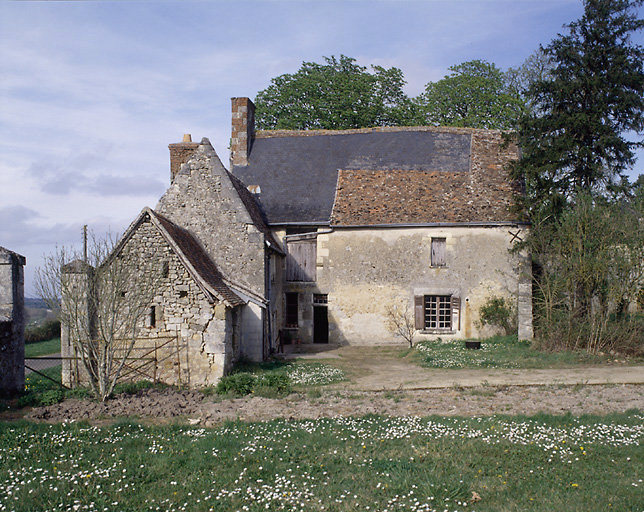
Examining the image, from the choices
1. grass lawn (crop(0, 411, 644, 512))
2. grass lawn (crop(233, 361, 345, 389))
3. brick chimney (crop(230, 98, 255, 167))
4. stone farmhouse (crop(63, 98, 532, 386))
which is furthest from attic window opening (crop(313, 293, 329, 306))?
grass lawn (crop(0, 411, 644, 512))

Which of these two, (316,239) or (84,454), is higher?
(316,239)

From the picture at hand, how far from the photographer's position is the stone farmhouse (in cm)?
1766

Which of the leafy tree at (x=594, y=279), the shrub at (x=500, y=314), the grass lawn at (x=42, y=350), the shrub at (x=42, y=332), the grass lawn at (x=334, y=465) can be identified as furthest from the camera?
the shrub at (x=42, y=332)

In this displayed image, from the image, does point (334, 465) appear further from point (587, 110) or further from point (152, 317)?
point (587, 110)

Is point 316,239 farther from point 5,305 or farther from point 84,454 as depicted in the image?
point 84,454

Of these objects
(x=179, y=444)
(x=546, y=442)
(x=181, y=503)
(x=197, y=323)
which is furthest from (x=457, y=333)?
(x=181, y=503)

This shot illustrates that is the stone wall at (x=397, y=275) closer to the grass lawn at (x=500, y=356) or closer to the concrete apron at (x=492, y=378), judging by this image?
the grass lawn at (x=500, y=356)

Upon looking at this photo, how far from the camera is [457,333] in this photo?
826 inches

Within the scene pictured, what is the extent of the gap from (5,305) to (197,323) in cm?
428

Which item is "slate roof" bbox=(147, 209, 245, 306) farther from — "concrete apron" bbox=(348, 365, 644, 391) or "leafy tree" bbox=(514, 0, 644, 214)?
"leafy tree" bbox=(514, 0, 644, 214)

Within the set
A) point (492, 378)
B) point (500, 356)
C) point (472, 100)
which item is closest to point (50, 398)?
point (492, 378)

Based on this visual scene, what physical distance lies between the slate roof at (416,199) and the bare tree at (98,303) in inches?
398

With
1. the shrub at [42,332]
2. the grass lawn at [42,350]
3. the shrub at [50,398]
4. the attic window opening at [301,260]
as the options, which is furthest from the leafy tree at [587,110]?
the shrub at [42,332]

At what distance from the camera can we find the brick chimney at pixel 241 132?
81.7 ft
